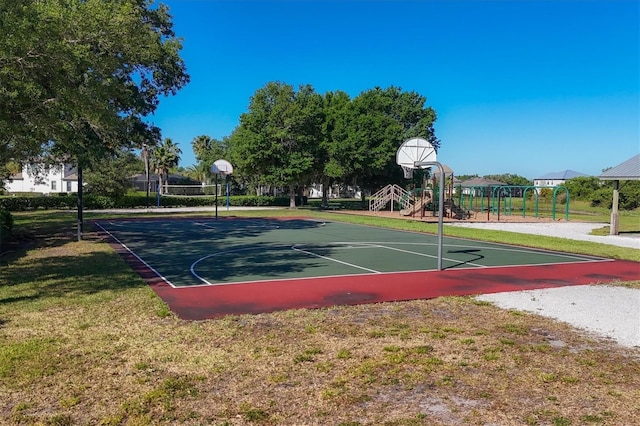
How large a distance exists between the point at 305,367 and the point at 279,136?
3608cm

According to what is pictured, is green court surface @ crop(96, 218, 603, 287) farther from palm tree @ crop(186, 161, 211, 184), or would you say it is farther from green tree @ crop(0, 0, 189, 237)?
palm tree @ crop(186, 161, 211, 184)

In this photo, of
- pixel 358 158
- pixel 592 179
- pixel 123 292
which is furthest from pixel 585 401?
pixel 592 179

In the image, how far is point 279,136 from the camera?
4038 cm

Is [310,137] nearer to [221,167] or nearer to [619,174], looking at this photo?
[221,167]

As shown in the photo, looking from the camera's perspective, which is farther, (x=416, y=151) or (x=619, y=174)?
(x=619, y=174)

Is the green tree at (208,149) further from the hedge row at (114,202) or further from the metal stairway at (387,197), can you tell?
the metal stairway at (387,197)

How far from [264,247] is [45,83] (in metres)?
8.67

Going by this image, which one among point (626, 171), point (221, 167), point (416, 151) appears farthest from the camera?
point (221, 167)

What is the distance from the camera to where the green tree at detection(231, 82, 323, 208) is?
4103 centimetres

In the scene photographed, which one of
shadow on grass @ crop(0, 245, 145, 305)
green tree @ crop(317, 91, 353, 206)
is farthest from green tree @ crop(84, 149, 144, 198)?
shadow on grass @ crop(0, 245, 145, 305)

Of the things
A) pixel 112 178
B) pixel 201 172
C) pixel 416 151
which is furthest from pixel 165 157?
pixel 416 151

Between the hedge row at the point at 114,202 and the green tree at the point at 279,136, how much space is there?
7.39 m

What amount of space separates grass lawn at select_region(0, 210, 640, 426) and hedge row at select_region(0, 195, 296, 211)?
3170 cm

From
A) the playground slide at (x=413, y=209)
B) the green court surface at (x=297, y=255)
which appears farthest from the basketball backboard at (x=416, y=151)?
the playground slide at (x=413, y=209)
